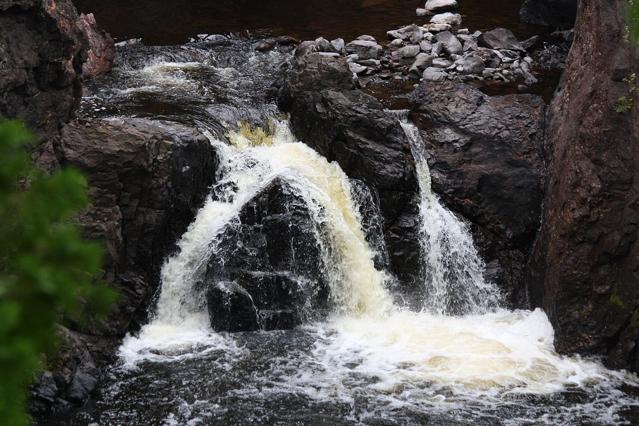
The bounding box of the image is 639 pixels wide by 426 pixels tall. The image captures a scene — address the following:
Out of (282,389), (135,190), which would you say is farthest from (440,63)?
(282,389)

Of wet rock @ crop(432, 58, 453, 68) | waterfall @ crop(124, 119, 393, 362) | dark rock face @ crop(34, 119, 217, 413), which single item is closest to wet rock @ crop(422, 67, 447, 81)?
wet rock @ crop(432, 58, 453, 68)

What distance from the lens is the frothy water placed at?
29.5ft

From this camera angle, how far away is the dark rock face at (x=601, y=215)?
10188 millimetres

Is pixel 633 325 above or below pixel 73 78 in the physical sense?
below

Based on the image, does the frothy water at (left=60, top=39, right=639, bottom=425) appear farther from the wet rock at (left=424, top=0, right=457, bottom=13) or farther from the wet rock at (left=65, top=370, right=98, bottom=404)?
the wet rock at (left=424, top=0, right=457, bottom=13)

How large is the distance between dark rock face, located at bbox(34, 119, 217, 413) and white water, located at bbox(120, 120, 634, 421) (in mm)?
288

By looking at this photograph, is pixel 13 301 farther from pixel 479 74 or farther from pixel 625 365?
pixel 479 74

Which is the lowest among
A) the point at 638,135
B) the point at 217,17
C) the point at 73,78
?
the point at 638,135

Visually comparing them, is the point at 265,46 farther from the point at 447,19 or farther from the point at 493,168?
the point at 493,168

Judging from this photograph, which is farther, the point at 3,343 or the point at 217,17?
the point at 217,17

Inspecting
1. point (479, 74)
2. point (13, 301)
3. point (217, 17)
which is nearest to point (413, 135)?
point (479, 74)

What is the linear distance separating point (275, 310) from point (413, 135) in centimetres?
389

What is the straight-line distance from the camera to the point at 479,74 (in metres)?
16.1

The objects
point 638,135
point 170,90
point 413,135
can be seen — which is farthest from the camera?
point 170,90
